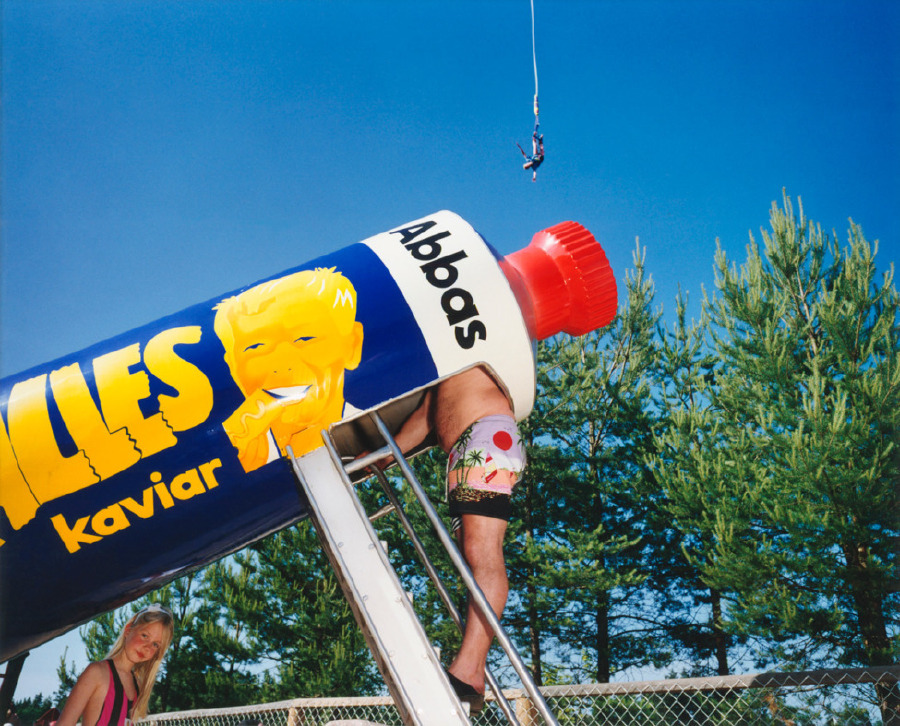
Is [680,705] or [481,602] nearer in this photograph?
[481,602]

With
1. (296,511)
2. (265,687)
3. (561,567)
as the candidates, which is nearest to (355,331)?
(296,511)

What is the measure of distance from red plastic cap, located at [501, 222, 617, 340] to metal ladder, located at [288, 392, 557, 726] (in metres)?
0.97

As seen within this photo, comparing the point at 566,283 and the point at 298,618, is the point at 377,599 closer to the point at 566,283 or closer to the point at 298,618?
the point at 566,283

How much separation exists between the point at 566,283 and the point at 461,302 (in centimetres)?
60

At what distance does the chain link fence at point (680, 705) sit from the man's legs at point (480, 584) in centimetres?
55

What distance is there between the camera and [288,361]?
251 centimetres

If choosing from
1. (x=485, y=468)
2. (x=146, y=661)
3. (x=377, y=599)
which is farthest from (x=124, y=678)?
(x=485, y=468)

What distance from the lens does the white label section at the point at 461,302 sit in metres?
2.65

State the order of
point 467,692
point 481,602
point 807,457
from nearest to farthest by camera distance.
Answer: point 481,602 < point 467,692 < point 807,457

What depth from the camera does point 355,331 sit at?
2.57 metres

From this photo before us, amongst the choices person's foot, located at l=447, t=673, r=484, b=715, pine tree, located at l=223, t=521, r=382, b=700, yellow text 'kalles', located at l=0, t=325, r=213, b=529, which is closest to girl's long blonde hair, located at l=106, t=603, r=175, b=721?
yellow text 'kalles', located at l=0, t=325, r=213, b=529

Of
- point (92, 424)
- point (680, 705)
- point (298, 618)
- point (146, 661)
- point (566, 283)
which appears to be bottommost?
point (680, 705)

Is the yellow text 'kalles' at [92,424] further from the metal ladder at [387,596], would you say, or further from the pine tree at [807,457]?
the pine tree at [807,457]

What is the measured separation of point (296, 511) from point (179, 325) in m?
0.88
